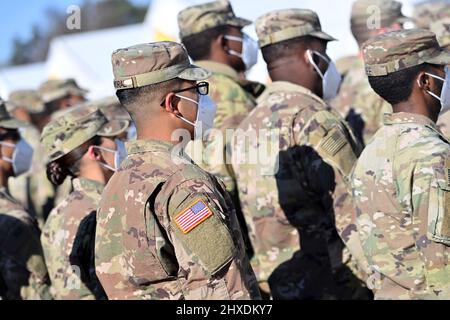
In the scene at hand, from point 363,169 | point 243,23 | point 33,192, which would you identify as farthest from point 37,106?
point 363,169

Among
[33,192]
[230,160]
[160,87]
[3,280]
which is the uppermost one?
[160,87]

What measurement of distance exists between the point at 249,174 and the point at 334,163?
0.71m

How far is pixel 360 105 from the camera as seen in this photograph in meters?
7.13

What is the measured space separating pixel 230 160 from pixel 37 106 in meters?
6.33

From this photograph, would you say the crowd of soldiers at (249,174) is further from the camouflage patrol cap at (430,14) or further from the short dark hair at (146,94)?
the camouflage patrol cap at (430,14)

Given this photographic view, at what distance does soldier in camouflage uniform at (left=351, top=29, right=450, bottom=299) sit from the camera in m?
3.97

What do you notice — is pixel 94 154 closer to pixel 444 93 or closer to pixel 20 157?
pixel 20 157

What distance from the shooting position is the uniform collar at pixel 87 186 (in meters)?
5.30

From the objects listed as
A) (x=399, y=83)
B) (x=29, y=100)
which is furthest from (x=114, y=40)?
(x=399, y=83)

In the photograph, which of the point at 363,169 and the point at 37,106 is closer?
the point at 363,169

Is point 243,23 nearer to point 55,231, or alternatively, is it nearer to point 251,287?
point 55,231

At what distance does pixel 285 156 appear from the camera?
5434 millimetres

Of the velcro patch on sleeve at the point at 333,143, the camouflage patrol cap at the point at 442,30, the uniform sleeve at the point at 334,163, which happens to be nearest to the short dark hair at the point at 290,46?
the uniform sleeve at the point at 334,163

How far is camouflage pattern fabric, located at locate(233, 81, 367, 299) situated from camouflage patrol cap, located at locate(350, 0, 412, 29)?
2.02 metres
